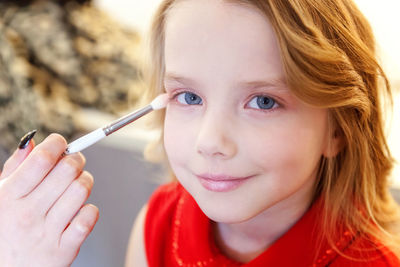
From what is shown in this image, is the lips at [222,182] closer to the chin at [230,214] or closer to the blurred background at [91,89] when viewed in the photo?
the chin at [230,214]

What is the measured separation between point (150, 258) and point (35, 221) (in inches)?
10.7

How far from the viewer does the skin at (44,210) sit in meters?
0.56

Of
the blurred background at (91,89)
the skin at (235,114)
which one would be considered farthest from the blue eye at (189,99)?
the blurred background at (91,89)

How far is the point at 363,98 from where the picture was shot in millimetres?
602

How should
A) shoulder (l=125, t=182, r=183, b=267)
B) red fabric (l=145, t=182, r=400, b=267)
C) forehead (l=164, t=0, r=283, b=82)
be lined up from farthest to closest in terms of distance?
shoulder (l=125, t=182, r=183, b=267), red fabric (l=145, t=182, r=400, b=267), forehead (l=164, t=0, r=283, b=82)

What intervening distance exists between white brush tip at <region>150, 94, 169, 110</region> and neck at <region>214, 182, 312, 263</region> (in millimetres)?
223

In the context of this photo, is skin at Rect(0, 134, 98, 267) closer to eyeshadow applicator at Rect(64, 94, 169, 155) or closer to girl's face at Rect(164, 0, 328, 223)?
eyeshadow applicator at Rect(64, 94, 169, 155)

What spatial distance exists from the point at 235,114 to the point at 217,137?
0.04 m

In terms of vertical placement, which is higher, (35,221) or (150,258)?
(35,221)

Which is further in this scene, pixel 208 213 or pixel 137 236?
pixel 137 236

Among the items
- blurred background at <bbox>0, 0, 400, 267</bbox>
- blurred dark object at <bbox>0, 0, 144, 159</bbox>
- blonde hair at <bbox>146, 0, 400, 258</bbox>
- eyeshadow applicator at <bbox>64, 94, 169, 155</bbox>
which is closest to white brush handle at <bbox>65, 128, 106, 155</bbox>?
eyeshadow applicator at <bbox>64, 94, 169, 155</bbox>

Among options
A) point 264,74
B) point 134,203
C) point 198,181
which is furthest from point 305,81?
point 134,203

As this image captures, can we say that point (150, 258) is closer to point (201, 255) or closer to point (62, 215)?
point (201, 255)

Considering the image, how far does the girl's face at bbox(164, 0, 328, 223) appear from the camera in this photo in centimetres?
53
